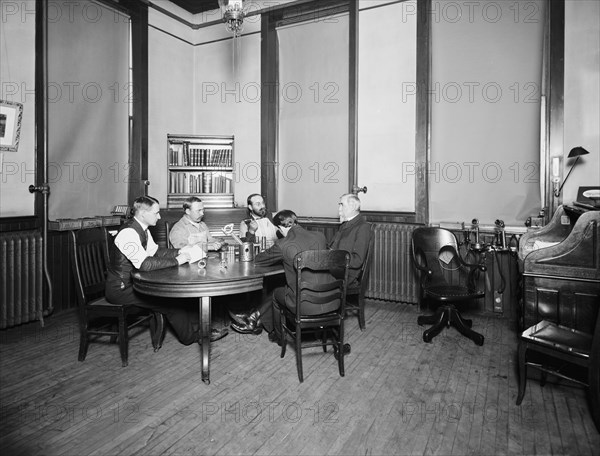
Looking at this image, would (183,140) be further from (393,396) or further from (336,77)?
(393,396)

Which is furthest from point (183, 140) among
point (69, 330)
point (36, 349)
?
point (36, 349)

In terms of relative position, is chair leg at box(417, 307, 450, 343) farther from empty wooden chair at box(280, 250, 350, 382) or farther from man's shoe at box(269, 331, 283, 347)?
man's shoe at box(269, 331, 283, 347)

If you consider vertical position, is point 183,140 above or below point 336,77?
below

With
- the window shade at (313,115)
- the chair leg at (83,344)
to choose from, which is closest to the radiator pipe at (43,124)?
the chair leg at (83,344)

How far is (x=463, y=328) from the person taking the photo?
400cm

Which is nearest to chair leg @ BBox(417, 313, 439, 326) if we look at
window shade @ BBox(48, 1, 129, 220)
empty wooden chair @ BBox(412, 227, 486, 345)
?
empty wooden chair @ BBox(412, 227, 486, 345)

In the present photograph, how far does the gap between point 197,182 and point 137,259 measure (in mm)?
3300

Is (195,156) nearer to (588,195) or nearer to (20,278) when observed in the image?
(20,278)

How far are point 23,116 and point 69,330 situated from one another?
2.22 m

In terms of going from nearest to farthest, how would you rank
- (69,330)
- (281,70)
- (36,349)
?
(36,349), (69,330), (281,70)

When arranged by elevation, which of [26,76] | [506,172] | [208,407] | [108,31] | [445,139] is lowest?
[208,407]

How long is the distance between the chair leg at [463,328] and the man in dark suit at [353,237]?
1.01 meters

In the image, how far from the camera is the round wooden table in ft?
9.54

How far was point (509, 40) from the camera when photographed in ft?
15.5
